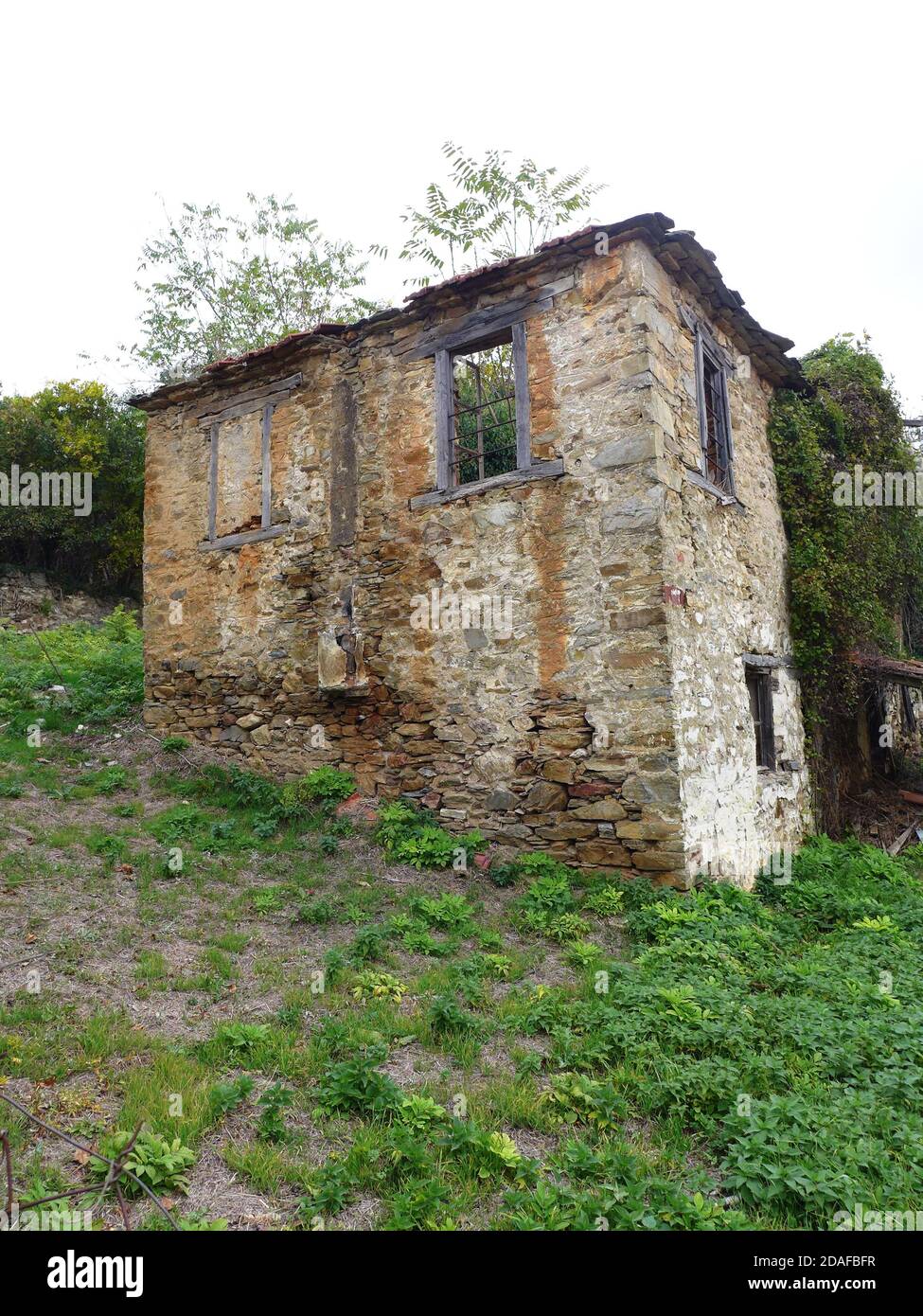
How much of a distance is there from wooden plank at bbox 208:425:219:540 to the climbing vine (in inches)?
271

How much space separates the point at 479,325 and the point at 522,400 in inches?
38.3

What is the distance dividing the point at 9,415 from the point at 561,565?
16.0 m

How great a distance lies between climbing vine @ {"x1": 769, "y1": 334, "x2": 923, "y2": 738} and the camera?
9.20 metres

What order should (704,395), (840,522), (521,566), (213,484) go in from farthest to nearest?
(840,522) < (213,484) < (704,395) < (521,566)

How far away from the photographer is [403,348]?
7.90 metres

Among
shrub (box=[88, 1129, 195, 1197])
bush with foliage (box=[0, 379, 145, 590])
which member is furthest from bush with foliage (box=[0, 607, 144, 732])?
shrub (box=[88, 1129, 195, 1197])

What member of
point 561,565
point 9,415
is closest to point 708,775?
point 561,565

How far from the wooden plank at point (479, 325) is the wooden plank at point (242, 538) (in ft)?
7.86

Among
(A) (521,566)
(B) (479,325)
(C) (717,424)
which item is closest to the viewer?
(A) (521,566)

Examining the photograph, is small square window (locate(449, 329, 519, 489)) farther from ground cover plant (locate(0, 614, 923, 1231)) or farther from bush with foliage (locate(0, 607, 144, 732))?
bush with foliage (locate(0, 607, 144, 732))

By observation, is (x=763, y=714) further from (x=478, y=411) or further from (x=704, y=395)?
(x=478, y=411)

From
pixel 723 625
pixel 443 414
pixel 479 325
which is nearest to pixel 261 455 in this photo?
pixel 443 414

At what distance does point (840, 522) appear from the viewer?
9.53 m
